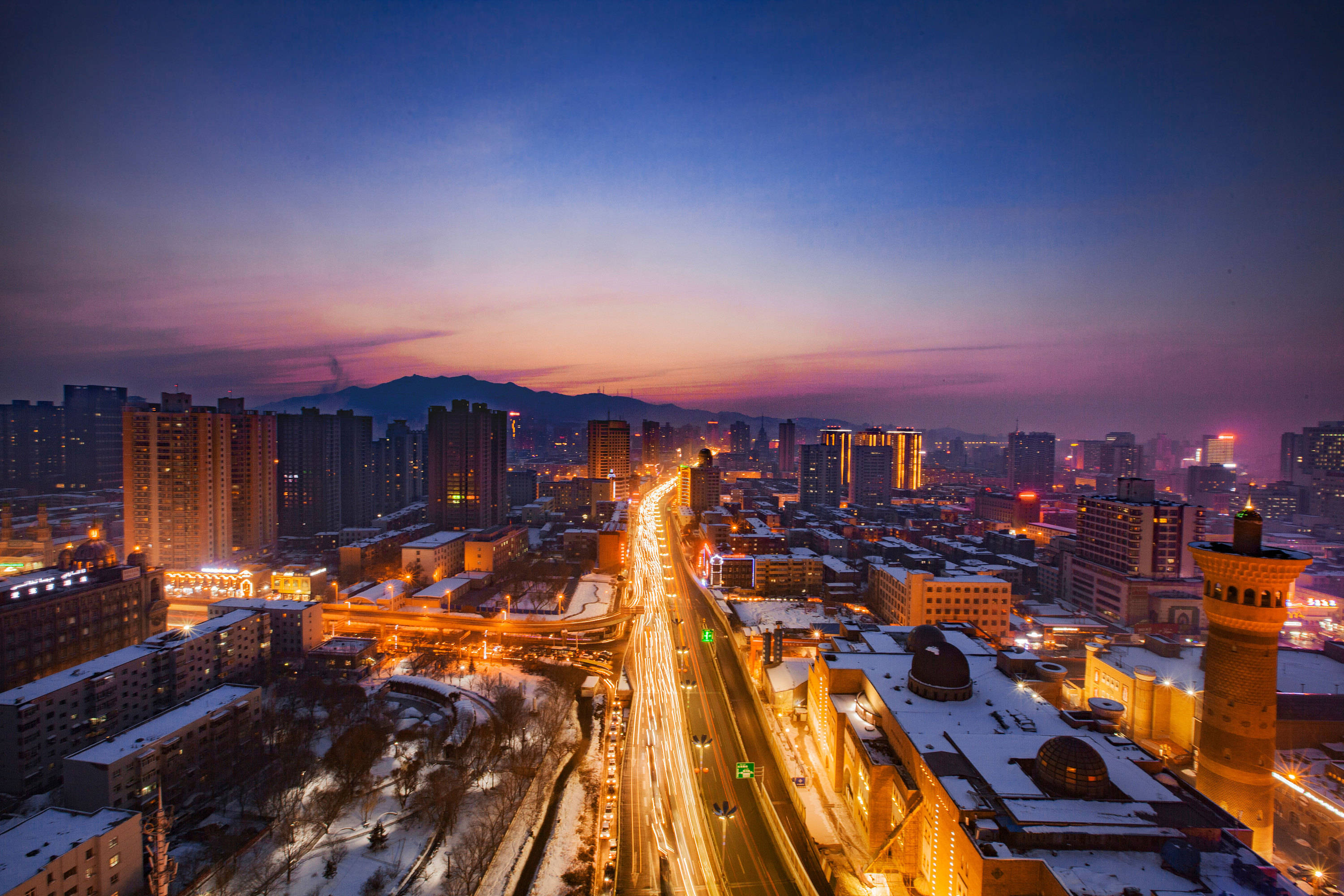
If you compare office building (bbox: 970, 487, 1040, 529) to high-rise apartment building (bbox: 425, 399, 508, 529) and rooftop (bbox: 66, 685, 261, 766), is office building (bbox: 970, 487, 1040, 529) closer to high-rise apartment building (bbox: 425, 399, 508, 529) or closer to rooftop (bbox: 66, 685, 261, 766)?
high-rise apartment building (bbox: 425, 399, 508, 529)

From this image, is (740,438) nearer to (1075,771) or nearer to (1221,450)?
(1221,450)

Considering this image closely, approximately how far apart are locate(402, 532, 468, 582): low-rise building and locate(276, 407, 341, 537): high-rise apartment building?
16.2m

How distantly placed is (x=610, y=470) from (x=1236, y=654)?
75.7 meters

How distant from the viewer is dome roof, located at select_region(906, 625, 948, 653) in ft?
69.5

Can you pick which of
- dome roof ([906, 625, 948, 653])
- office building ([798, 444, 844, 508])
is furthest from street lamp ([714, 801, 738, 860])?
office building ([798, 444, 844, 508])

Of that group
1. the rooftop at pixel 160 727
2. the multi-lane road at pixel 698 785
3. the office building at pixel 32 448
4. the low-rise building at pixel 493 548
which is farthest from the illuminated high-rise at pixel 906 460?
the office building at pixel 32 448

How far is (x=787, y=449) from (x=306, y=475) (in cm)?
9330

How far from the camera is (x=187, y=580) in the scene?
40.4 meters

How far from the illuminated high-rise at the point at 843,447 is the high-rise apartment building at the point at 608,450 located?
30.8 meters

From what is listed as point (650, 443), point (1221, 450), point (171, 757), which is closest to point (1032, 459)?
point (1221, 450)

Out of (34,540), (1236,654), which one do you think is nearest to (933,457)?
(1236,654)

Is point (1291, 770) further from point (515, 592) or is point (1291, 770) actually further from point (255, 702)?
point (515, 592)

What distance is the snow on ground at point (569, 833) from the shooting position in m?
15.7

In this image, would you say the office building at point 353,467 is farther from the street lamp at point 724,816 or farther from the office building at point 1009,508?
the office building at point 1009,508
